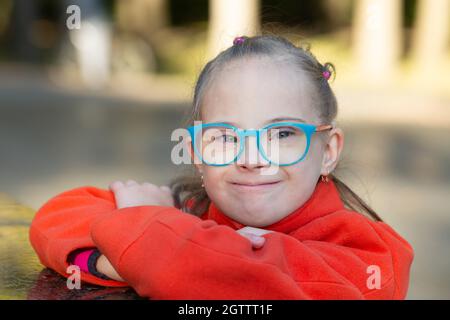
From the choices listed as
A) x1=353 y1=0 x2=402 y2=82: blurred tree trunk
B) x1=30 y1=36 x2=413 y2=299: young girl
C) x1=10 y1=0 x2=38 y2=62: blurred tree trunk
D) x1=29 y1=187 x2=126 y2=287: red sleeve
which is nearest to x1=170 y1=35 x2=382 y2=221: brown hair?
x1=30 y1=36 x2=413 y2=299: young girl

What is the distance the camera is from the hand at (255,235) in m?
1.82

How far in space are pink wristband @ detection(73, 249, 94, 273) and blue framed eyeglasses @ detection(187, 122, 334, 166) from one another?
377 millimetres

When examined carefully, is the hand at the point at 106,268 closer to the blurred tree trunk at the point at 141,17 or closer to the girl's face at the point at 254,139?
the girl's face at the point at 254,139

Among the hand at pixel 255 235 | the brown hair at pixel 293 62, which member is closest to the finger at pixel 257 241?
the hand at pixel 255 235

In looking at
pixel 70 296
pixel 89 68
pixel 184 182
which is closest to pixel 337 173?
pixel 184 182

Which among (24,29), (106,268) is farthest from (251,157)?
(24,29)

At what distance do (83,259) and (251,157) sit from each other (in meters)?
0.50

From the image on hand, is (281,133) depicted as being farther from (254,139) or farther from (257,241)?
(257,241)

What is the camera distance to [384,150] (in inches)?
373

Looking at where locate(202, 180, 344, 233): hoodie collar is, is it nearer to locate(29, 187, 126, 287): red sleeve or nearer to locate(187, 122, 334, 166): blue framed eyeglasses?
locate(187, 122, 334, 166): blue framed eyeglasses

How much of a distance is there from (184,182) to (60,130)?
28.3 ft

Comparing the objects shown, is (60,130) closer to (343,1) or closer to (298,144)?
(298,144)

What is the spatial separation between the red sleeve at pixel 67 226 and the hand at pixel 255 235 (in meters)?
0.34

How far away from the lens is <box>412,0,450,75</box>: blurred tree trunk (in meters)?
18.7
